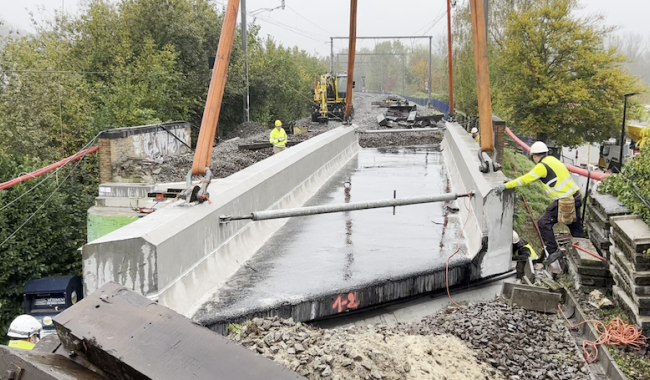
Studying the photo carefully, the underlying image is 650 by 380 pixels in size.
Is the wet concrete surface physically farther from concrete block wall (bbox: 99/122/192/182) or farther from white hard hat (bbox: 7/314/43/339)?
concrete block wall (bbox: 99/122/192/182)

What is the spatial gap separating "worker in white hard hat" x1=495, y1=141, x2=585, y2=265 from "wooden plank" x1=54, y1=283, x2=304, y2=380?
5.92 m

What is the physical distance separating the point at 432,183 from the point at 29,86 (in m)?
18.0

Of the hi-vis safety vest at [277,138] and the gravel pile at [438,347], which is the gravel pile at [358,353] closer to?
the gravel pile at [438,347]

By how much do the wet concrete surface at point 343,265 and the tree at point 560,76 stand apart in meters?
30.5

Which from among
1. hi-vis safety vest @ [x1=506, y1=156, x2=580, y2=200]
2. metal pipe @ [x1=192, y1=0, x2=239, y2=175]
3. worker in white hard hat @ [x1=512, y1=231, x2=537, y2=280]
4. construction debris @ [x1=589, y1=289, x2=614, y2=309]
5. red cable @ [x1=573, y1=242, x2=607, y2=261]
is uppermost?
metal pipe @ [x1=192, y1=0, x2=239, y2=175]

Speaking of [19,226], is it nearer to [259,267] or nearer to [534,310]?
[259,267]

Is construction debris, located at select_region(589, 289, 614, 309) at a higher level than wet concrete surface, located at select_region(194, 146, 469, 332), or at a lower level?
lower

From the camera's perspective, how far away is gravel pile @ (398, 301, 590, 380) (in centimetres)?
548

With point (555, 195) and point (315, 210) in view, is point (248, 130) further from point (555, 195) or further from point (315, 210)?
point (315, 210)

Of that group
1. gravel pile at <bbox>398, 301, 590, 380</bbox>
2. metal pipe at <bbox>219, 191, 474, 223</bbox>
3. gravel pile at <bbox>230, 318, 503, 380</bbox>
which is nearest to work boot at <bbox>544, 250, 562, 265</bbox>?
metal pipe at <bbox>219, 191, 474, 223</bbox>

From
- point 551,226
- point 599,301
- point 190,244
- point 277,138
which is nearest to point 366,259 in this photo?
point 190,244

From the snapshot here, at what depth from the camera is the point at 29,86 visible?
24.4m

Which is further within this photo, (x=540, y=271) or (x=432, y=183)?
(x=432, y=183)

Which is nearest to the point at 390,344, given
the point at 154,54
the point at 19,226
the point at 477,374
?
the point at 477,374
